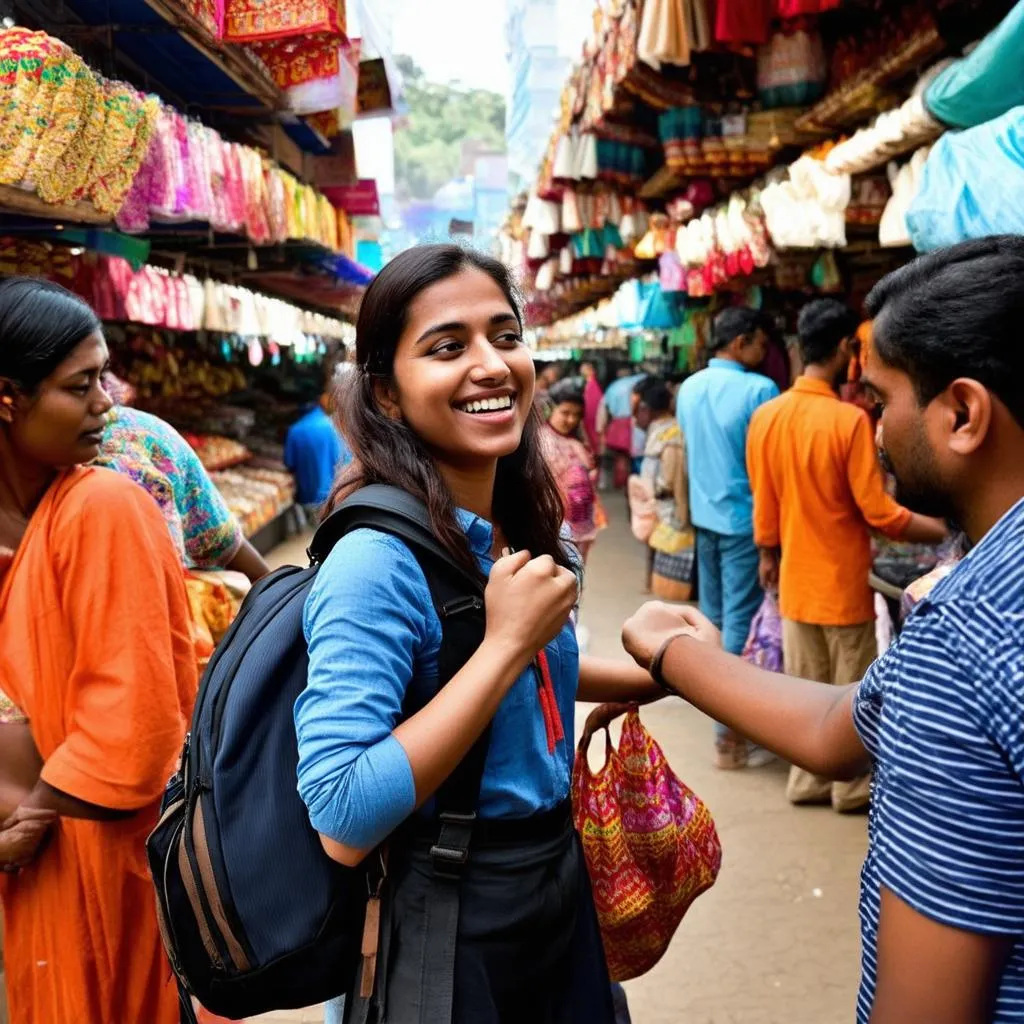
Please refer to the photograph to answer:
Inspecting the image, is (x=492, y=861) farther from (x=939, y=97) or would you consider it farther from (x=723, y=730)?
(x=723, y=730)

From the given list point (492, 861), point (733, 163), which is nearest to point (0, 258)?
point (492, 861)

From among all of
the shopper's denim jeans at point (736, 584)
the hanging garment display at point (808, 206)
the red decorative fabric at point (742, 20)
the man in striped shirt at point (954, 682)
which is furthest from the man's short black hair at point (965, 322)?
the red decorative fabric at point (742, 20)

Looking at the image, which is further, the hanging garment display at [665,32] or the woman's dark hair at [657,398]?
the woman's dark hair at [657,398]

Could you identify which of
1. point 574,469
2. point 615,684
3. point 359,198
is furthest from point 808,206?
point 359,198

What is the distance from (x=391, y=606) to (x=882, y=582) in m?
3.07

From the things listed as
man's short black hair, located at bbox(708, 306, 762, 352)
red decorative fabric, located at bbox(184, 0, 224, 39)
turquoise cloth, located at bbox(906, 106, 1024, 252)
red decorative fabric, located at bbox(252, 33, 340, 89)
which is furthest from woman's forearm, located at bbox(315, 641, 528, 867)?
red decorative fabric, located at bbox(252, 33, 340, 89)

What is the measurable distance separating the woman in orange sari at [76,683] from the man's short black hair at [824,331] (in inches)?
112

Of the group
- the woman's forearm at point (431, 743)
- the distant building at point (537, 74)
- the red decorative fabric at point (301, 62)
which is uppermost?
the distant building at point (537, 74)

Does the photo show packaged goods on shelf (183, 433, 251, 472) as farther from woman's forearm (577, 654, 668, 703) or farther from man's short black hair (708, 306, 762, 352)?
woman's forearm (577, 654, 668, 703)

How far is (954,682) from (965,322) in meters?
0.39

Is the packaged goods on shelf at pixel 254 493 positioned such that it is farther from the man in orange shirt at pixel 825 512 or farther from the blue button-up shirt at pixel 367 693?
the blue button-up shirt at pixel 367 693

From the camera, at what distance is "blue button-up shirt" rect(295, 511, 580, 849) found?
1018mm

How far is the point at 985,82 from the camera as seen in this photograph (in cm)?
271

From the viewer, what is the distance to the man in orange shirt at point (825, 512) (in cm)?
362
